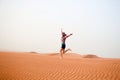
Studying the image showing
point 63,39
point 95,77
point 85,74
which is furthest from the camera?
point 63,39

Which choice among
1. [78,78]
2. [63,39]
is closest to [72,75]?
[78,78]

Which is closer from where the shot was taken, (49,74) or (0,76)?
(0,76)

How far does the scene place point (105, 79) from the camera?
19.2 feet

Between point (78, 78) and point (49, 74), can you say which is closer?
point (78, 78)

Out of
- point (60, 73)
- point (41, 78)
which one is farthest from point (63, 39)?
point (41, 78)

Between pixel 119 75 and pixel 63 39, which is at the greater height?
pixel 63 39

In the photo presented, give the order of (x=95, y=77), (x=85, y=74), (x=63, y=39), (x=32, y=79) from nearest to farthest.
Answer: (x=32, y=79), (x=95, y=77), (x=85, y=74), (x=63, y=39)

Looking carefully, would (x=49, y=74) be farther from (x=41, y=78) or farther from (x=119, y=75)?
(x=119, y=75)

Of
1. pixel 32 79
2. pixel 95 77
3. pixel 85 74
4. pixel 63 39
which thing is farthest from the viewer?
pixel 63 39

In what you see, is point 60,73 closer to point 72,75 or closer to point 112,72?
point 72,75

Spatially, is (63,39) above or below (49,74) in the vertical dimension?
above

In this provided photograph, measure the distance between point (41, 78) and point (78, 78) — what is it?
1.24 m

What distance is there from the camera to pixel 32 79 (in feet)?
18.6

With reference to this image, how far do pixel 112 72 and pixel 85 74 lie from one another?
3.41 ft
